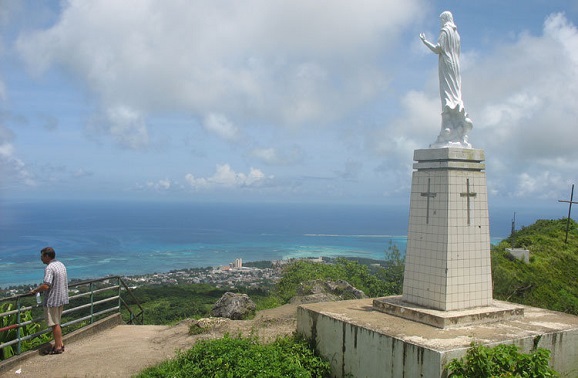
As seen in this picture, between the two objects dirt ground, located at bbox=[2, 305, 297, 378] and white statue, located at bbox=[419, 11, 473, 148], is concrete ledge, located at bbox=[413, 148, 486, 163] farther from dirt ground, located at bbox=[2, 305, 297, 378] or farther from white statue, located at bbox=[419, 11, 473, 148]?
dirt ground, located at bbox=[2, 305, 297, 378]

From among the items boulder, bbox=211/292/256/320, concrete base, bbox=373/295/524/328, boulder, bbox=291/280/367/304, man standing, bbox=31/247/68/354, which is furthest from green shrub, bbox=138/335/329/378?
boulder, bbox=291/280/367/304

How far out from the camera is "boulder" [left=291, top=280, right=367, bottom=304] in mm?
13695

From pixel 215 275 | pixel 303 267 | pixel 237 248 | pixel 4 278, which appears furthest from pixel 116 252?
pixel 303 267

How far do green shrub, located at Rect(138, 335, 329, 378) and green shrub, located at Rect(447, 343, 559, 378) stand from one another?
230 cm

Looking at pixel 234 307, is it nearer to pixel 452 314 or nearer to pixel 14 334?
pixel 14 334

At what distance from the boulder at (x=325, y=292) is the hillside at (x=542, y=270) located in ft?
14.3

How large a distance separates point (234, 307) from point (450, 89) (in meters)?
7.50

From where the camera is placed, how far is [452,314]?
7.43m

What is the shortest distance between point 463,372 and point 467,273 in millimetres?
2316

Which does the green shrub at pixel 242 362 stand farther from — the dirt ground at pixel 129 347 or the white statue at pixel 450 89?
the white statue at pixel 450 89

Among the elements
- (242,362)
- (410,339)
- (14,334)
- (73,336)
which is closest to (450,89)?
(410,339)

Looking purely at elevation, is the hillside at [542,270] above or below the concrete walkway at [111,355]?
above

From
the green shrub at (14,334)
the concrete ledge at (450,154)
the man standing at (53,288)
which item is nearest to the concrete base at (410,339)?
the concrete ledge at (450,154)

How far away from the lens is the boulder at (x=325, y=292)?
13695 mm
